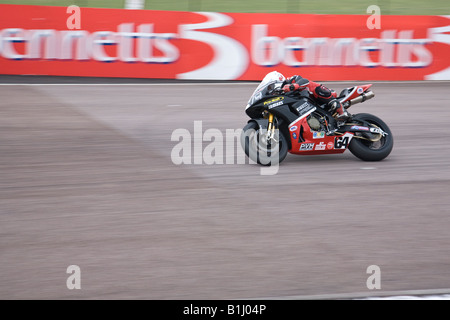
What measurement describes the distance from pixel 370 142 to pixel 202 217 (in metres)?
3.60

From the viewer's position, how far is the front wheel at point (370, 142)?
9867 millimetres

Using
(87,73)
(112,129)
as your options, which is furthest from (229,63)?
(112,129)

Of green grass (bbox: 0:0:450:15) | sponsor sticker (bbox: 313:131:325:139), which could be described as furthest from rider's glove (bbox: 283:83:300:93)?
green grass (bbox: 0:0:450:15)

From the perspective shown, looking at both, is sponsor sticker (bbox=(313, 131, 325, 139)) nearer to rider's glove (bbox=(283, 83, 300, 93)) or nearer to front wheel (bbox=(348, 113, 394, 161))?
front wheel (bbox=(348, 113, 394, 161))

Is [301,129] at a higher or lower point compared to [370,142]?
higher

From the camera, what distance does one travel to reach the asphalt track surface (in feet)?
19.0

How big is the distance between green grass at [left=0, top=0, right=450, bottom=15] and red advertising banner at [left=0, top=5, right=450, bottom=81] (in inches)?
60.6

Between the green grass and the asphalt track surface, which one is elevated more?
the green grass

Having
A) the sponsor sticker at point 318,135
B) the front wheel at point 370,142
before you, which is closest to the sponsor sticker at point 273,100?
the sponsor sticker at point 318,135

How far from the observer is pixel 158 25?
1666 cm

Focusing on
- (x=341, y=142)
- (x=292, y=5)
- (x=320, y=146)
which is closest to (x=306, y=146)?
(x=320, y=146)

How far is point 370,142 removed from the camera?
997cm

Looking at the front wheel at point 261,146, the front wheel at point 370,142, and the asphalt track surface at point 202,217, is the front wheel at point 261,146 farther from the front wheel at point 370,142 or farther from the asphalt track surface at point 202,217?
the front wheel at point 370,142

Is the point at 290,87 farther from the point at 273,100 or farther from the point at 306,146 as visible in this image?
the point at 306,146
